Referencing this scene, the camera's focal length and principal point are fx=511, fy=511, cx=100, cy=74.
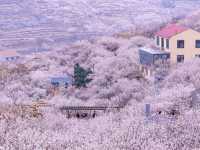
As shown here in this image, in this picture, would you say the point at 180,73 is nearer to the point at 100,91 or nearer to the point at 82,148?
the point at 100,91

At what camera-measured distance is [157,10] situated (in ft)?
371

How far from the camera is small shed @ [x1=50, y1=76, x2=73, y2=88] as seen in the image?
38.0 meters

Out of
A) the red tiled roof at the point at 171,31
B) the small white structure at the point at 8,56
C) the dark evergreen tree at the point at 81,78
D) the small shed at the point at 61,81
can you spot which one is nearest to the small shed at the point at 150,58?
the red tiled roof at the point at 171,31

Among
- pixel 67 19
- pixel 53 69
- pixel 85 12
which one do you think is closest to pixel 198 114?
pixel 53 69

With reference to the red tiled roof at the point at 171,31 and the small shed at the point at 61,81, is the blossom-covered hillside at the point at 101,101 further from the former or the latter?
the red tiled roof at the point at 171,31

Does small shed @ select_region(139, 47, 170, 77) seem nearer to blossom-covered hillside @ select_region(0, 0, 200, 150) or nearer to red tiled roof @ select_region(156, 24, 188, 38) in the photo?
blossom-covered hillside @ select_region(0, 0, 200, 150)

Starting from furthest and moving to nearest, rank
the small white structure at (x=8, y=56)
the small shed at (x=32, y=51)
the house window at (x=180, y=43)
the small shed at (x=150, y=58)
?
the small shed at (x=32, y=51) < the small white structure at (x=8, y=56) < the house window at (x=180, y=43) < the small shed at (x=150, y=58)

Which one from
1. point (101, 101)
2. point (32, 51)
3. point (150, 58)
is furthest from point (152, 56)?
point (32, 51)

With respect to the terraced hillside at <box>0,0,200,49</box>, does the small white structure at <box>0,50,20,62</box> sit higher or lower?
higher

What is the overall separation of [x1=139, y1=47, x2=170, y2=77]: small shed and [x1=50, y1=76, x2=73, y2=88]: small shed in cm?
552

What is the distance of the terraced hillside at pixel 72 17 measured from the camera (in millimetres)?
90131

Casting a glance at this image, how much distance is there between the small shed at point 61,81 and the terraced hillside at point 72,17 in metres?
45.2

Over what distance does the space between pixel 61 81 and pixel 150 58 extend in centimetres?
687

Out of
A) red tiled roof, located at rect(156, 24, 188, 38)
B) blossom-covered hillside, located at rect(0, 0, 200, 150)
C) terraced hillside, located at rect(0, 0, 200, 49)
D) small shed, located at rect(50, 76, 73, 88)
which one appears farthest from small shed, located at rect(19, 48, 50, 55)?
red tiled roof, located at rect(156, 24, 188, 38)
